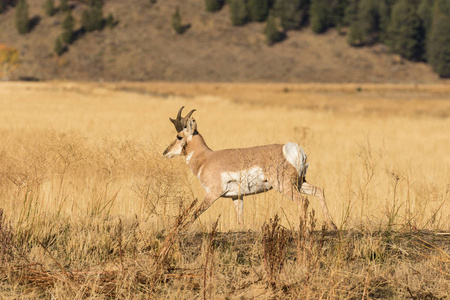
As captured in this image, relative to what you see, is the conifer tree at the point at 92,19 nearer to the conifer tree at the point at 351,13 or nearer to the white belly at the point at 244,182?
the conifer tree at the point at 351,13

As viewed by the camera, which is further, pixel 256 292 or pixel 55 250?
pixel 55 250

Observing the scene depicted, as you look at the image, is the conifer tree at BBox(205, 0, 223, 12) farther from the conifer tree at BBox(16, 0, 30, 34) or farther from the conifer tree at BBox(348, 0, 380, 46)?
the conifer tree at BBox(16, 0, 30, 34)

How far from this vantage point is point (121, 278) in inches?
177

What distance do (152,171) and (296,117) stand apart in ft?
72.3

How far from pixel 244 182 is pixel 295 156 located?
2.21 ft

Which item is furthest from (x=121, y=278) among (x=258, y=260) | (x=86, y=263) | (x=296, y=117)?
(x=296, y=117)

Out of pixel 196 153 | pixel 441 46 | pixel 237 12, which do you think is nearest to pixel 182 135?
pixel 196 153

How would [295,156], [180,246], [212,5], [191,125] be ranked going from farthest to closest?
1. [212,5]
2. [191,125]
3. [295,156]
4. [180,246]

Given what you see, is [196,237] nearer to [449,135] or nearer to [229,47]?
[449,135]

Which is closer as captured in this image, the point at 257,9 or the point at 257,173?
the point at 257,173

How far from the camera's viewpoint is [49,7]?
126 m

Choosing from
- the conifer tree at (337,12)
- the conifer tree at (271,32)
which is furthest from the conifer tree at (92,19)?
the conifer tree at (337,12)

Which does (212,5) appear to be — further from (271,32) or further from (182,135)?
(182,135)

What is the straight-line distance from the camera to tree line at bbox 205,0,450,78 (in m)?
109
